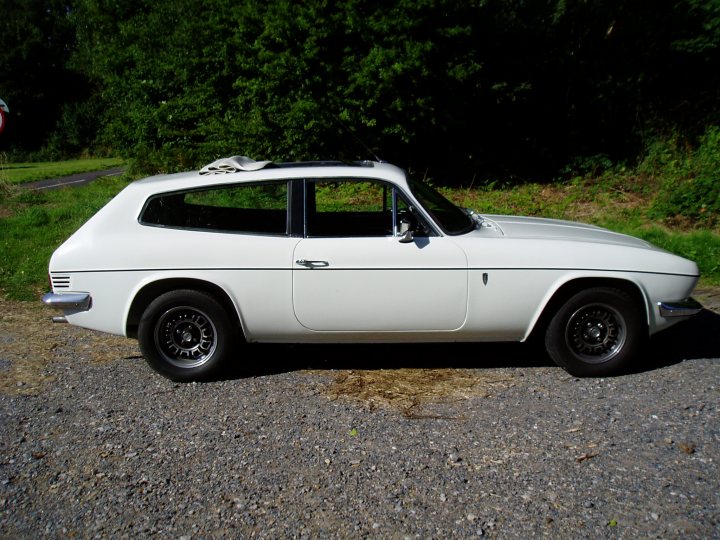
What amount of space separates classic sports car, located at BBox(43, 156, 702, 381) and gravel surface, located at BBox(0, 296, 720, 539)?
354 millimetres

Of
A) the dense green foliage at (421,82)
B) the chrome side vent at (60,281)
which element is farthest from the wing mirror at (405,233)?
the dense green foliage at (421,82)

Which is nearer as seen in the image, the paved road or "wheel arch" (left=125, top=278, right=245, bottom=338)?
"wheel arch" (left=125, top=278, right=245, bottom=338)

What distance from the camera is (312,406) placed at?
4676 mm

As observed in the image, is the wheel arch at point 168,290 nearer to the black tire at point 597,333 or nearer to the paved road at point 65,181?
the black tire at point 597,333

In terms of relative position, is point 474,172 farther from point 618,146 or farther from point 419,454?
point 419,454

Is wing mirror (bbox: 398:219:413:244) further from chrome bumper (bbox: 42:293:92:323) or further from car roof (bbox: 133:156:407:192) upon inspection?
chrome bumper (bbox: 42:293:92:323)

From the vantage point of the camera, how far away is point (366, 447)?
13.3 feet

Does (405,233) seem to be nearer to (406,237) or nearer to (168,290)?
(406,237)

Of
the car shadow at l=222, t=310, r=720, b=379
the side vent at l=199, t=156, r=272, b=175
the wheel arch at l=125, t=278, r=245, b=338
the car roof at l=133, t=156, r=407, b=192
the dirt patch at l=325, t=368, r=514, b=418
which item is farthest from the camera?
the car shadow at l=222, t=310, r=720, b=379

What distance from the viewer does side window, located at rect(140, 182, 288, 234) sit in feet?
16.9

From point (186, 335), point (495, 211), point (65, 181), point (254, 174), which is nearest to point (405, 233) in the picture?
point (254, 174)

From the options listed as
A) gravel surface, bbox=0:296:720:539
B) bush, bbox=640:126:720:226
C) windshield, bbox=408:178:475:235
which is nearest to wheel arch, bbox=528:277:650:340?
gravel surface, bbox=0:296:720:539

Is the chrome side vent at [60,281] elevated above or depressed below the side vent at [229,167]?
below

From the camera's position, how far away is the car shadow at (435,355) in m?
5.43
